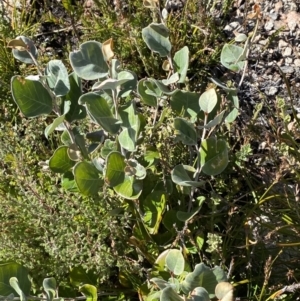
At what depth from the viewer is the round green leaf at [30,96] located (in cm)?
129

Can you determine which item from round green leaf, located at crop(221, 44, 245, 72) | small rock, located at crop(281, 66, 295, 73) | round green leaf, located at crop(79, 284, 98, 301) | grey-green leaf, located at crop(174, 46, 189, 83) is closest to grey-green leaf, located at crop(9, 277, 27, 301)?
round green leaf, located at crop(79, 284, 98, 301)

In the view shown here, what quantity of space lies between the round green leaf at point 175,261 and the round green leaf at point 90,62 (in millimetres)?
504

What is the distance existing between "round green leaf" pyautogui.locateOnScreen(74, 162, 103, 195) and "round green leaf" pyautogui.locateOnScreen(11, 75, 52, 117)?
0.18 metres

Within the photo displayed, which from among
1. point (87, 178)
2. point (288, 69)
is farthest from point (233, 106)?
point (288, 69)

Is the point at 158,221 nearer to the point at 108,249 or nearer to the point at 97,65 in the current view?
the point at 108,249

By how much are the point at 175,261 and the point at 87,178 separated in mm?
335

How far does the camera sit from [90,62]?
1254mm

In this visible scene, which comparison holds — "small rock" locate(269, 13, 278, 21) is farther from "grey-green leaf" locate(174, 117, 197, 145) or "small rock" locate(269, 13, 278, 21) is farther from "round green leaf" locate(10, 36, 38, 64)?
"round green leaf" locate(10, 36, 38, 64)

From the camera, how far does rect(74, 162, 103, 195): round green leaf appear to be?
4.63ft

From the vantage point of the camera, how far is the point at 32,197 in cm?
159

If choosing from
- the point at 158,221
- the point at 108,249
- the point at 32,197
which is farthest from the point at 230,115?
the point at 32,197

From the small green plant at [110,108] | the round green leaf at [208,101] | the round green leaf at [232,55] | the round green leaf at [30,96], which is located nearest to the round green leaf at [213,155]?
the small green plant at [110,108]

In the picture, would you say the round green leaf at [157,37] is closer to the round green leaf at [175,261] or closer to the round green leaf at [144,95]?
the round green leaf at [144,95]

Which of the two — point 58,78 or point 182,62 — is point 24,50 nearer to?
point 58,78
